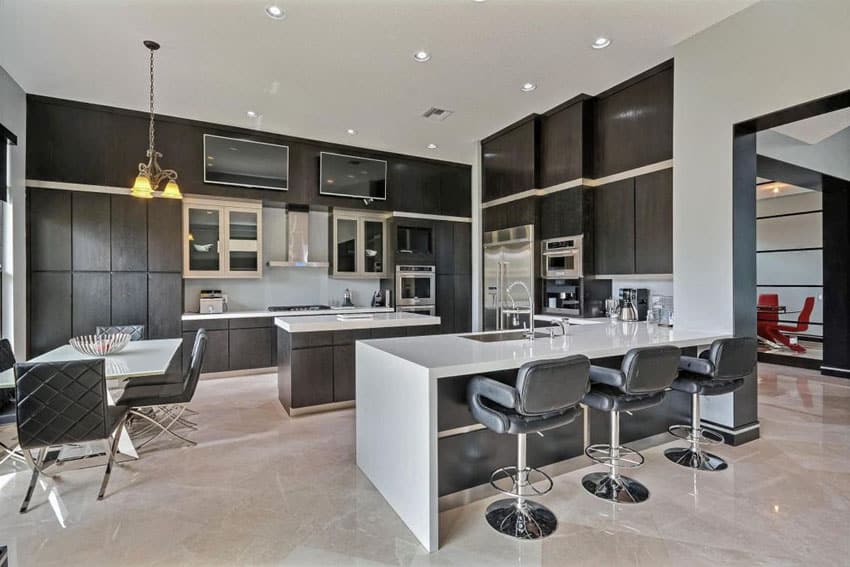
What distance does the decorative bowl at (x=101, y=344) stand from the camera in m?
3.06

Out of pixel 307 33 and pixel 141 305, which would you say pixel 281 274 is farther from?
pixel 307 33

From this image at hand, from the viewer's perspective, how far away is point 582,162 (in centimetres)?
456

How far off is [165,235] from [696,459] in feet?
18.8

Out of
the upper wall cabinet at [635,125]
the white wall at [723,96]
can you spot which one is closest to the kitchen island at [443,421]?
the white wall at [723,96]

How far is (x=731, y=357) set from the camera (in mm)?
2715

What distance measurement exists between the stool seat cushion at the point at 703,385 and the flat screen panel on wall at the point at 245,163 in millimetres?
5004

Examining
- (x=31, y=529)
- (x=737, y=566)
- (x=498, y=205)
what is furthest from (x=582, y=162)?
(x=31, y=529)

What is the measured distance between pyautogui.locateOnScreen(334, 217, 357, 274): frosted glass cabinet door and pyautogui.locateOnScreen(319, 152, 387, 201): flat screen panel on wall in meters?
0.43

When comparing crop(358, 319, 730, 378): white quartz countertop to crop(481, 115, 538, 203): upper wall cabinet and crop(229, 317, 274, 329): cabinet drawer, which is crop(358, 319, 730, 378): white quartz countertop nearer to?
crop(481, 115, 538, 203): upper wall cabinet

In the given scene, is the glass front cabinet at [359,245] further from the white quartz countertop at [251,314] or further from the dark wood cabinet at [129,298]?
the dark wood cabinet at [129,298]

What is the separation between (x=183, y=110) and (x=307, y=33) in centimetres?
237

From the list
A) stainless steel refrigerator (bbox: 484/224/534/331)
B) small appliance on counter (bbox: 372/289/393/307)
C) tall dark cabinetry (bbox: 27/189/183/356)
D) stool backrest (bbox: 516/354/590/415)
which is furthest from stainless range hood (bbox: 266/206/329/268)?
stool backrest (bbox: 516/354/590/415)

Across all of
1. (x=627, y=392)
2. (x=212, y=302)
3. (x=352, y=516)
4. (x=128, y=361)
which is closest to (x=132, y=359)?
(x=128, y=361)

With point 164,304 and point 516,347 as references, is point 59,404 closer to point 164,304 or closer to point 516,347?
point 516,347
